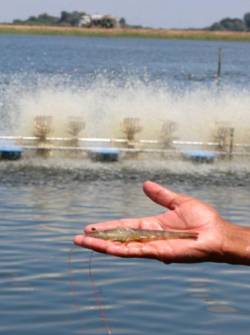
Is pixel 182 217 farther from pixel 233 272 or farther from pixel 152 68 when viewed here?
pixel 152 68

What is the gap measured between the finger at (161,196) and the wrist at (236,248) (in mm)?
256

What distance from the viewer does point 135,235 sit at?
4453 millimetres

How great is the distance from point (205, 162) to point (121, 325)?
14136 millimetres

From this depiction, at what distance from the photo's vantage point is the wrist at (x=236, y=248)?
438 centimetres

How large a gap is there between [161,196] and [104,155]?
1929 cm

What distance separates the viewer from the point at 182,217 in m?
4.56

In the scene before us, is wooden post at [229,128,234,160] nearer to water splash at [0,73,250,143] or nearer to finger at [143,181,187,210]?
water splash at [0,73,250,143]

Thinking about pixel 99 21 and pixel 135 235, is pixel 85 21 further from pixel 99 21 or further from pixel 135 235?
pixel 135 235

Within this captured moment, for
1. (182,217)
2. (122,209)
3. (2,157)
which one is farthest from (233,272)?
(2,157)

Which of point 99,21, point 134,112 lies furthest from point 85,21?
point 134,112

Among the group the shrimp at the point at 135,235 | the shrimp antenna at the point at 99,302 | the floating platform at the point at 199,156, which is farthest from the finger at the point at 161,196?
the floating platform at the point at 199,156

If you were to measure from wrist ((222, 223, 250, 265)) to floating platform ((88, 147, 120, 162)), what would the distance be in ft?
63.4

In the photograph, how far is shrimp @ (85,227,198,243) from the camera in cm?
442

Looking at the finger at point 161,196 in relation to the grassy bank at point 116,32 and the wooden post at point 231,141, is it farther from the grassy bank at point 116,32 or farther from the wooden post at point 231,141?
the grassy bank at point 116,32
